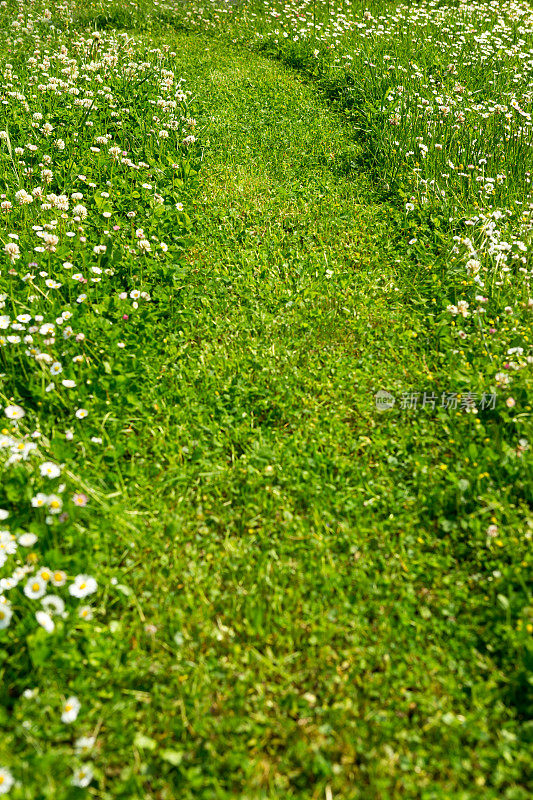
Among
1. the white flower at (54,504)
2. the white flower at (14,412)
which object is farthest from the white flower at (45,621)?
the white flower at (14,412)

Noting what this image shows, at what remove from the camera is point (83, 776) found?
2010 mm

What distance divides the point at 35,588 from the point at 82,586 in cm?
18

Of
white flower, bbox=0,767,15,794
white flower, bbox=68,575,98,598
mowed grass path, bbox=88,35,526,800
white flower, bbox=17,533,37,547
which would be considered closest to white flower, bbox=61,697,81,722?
mowed grass path, bbox=88,35,526,800

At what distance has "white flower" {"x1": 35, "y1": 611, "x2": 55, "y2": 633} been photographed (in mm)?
2270

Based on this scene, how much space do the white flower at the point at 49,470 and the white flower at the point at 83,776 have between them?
118 centimetres

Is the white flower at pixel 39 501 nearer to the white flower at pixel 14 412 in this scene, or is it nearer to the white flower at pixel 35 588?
the white flower at pixel 35 588

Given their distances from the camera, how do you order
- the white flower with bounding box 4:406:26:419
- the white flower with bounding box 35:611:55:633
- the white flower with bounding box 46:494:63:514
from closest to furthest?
the white flower with bounding box 35:611:55:633, the white flower with bounding box 46:494:63:514, the white flower with bounding box 4:406:26:419

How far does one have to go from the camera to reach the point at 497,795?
2010 mm

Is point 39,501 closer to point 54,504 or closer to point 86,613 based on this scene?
point 54,504

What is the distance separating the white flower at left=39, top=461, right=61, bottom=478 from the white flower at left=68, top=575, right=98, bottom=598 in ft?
1.62

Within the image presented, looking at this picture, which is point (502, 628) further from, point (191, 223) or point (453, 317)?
point (191, 223)

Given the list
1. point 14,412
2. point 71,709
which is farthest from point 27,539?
point 14,412

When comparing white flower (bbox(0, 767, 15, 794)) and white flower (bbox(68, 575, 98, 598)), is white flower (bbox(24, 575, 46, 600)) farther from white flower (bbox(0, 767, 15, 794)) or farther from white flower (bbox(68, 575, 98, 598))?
white flower (bbox(0, 767, 15, 794))

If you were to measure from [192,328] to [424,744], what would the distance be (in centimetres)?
277
